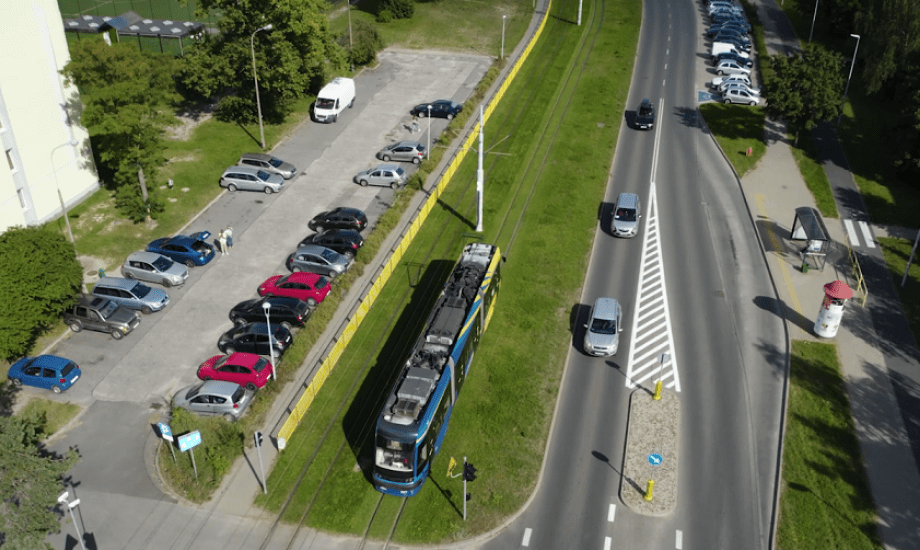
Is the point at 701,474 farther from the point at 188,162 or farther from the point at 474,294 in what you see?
the point at 188,162

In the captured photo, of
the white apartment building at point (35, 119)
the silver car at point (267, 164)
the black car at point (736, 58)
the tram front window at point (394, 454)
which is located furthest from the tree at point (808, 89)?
the white apartment building at point (35, 119)

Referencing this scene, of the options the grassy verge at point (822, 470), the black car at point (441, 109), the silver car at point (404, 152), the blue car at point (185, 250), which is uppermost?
the black car at point (441, 109)

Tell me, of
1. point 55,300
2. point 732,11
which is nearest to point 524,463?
point 55,300

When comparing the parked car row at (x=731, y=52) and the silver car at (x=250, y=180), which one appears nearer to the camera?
the silver car at (x=250, y=180)

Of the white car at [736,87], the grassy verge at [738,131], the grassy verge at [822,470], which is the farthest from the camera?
the white car at [736,87]

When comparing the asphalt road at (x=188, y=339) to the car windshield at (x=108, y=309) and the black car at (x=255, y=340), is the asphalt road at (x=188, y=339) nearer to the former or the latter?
the black car at (x=255, y=340)

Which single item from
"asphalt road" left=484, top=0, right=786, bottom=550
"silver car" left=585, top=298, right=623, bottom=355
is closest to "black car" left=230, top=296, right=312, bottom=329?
"asphalt road" left=484, top=0, right=786, bottom=550

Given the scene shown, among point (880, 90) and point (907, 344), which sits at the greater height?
point (880, 90)
